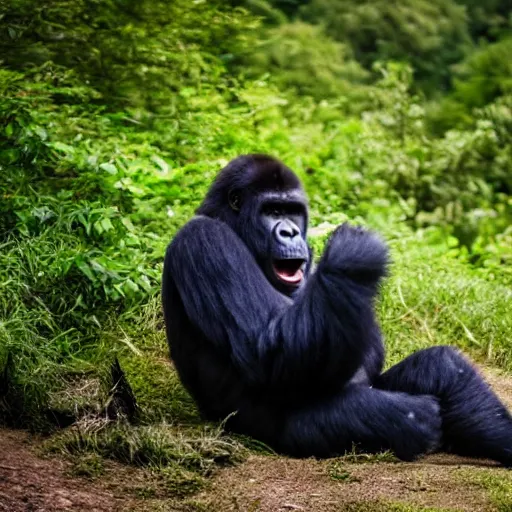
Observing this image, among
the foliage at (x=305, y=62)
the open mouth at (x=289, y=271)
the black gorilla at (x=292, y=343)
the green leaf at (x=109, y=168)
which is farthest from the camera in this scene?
the foliage at (x=305, y=62)

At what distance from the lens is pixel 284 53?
10.6m

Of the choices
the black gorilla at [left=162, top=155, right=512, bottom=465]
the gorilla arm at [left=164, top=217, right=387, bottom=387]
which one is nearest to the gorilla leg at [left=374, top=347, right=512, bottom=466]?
the black gorilla at [left=162, top=155, right=512, bottom=465]

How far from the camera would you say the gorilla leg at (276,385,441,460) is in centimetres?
405

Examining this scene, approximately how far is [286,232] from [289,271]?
17cm

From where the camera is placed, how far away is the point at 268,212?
14.3ft

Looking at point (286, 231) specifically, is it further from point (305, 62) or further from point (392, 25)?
point (392, 25)

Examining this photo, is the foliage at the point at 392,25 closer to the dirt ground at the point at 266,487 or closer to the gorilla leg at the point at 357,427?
the gorilla leg at the point at 357,427

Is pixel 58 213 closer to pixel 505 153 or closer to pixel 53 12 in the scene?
pixel 53 12

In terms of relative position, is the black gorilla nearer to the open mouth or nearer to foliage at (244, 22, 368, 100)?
the open mouth

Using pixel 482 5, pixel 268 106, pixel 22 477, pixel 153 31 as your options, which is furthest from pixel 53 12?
pixel 482 5

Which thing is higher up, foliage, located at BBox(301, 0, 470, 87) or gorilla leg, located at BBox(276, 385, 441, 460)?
foliage, located at BBox(301, 0, 470, 87)

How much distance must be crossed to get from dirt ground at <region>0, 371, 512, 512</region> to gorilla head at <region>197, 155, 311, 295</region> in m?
0.82

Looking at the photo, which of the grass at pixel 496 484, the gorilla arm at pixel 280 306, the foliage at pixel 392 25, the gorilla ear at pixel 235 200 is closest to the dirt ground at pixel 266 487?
the grass at pixel 496 484

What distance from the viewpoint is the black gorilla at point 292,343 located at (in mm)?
3969
